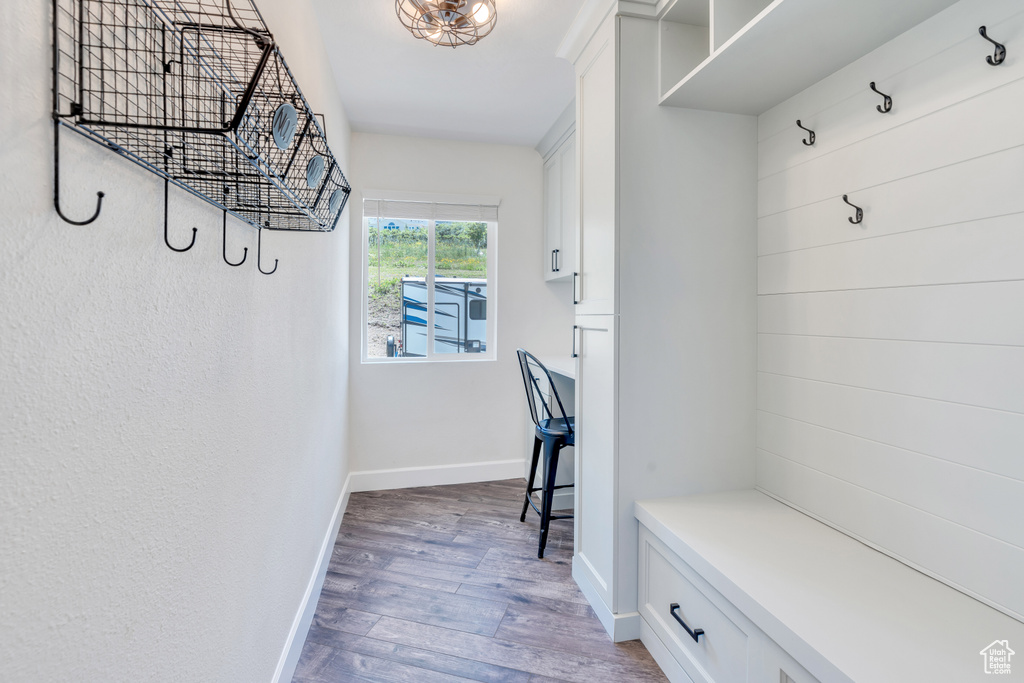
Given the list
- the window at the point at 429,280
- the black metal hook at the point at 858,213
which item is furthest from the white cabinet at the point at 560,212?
the black metal hook at the point at 858,213

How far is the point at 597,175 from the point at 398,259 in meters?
1.92

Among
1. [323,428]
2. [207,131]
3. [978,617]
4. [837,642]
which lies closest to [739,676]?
[837,642]

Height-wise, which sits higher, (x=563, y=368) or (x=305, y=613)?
(x=563, y=368)

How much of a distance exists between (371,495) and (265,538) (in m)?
1.99

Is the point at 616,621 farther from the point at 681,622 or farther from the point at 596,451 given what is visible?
the point at 596,451

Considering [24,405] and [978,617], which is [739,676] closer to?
[978,617]

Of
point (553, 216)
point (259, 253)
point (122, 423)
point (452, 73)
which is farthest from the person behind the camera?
point (553, 216)

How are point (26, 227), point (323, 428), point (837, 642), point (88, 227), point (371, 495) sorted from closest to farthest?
point (26, 227)
point (88, 227)
point (837, 642)
point (323, 428)
point (371, 495)

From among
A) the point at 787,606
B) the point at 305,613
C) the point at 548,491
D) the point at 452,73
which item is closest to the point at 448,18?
the point at 452,73

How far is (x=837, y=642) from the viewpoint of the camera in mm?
1005

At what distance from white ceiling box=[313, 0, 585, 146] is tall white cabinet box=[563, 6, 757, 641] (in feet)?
1.53

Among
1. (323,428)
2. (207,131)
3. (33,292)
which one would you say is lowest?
(323,428)
